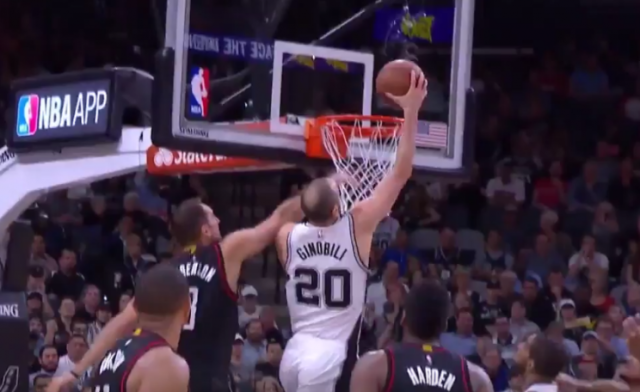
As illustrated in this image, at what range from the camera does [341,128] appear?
6137mm

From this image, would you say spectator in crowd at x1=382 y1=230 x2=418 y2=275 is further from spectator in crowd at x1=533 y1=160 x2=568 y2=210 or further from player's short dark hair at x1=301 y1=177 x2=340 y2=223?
player's short dark hair at x1=301 y1=177 x2=340 y2=223

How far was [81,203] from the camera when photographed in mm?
12773

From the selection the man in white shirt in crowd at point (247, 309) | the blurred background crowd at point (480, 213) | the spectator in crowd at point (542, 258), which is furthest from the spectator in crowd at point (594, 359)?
the man in white shirt in crowd at point (247, 309)

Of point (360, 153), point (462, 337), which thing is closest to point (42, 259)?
point (462, 337)

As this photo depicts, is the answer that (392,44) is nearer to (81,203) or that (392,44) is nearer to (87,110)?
(87,110)

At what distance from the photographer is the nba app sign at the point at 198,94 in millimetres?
5883

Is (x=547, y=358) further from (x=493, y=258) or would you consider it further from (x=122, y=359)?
(x=493, y=258)

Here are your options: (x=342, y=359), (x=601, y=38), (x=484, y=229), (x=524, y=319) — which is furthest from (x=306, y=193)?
(x=601, y=38)

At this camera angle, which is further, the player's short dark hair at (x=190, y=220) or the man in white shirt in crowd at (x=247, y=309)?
the man in white shirt in crowd at (x=247, y=309)

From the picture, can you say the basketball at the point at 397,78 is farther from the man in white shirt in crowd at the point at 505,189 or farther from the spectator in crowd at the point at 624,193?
the spectator in crowd at the point at 624,193

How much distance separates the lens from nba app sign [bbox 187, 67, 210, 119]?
19.3 ft

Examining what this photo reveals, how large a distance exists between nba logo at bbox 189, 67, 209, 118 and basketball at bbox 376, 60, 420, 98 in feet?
2.85

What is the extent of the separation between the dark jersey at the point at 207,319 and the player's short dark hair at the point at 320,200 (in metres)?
0.46

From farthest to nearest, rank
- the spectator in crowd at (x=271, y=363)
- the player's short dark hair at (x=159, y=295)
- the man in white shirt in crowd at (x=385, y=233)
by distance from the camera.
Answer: the man in white shirt in crowd at (x=385, y=233)
the spectator in crowd at (x=271, y=363)
the player's short dark hair at (x=159, y=295)
